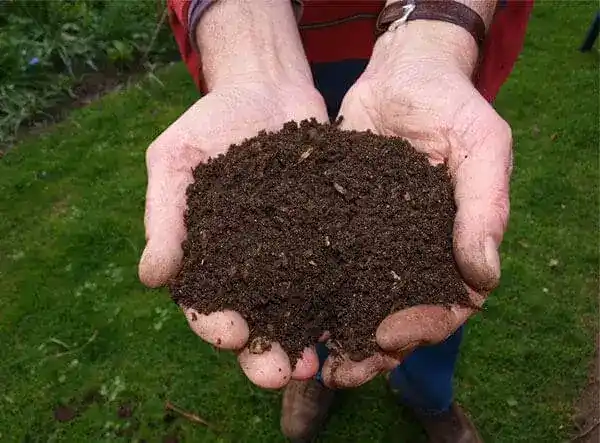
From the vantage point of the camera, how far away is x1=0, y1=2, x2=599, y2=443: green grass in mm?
2613

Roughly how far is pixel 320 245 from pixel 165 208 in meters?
0.39

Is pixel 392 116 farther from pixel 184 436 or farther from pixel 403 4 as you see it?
pixel 184 436

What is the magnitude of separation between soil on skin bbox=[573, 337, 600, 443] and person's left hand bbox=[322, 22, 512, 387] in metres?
1.30

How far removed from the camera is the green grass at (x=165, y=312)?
2.61 m

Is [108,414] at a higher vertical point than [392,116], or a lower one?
lower

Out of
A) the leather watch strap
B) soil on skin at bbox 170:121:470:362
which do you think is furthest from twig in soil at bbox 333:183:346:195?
the leather watch strap

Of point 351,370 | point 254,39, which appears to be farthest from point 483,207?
point 254,39

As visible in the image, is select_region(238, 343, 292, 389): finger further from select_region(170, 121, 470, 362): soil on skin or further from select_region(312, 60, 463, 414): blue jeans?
select_region(312, 60, 463, 414): blue jeans

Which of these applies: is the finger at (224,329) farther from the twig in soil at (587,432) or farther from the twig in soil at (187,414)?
the twig in soil at (587,432)

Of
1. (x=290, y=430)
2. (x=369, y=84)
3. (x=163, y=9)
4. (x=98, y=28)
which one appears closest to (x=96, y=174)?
(x=98, y=28)

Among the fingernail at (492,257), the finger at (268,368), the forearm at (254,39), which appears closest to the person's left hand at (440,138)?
the fingernail at (492,257)

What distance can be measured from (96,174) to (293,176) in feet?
7.46

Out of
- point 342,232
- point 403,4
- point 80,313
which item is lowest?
point 80,313

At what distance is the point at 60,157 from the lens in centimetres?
375
